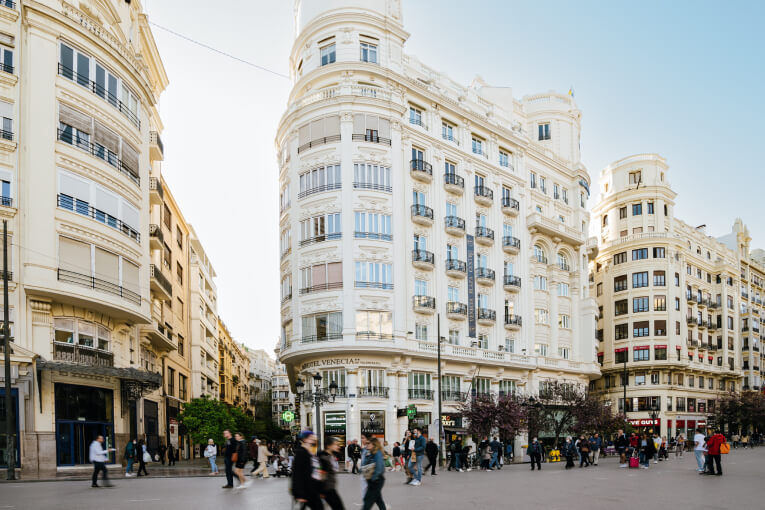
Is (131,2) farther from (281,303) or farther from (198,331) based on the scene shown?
(198,331)

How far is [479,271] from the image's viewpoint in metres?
49.5

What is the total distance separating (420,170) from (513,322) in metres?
14.6

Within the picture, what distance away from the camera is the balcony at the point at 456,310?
46.5 m

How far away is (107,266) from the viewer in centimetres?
3027

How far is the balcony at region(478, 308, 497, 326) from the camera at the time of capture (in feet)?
161

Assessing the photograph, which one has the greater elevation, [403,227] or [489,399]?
[403,227]

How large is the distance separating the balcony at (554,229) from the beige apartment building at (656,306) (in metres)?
17.9

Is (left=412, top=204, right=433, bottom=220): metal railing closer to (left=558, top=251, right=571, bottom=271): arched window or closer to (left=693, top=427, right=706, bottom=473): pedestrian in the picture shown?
(left=558, top=251, right=571, bottom=271): arched window

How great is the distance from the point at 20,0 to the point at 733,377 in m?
86.3

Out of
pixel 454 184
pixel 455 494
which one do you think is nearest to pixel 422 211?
pixel 454 184

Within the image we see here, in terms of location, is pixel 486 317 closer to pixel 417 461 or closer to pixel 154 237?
pixel 154 237

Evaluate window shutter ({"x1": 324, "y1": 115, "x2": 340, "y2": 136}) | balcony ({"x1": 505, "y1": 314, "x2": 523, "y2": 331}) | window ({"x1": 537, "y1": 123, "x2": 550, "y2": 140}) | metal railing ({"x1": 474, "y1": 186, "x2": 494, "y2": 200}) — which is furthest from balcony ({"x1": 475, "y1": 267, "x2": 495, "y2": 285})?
window ({"x1": 537, "y1": 123, "x2": 550, "y2": 140})

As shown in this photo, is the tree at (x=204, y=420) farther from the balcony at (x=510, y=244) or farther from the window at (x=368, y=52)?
the window at (x=368, y=52)

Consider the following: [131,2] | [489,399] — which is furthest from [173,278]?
[489,399]
